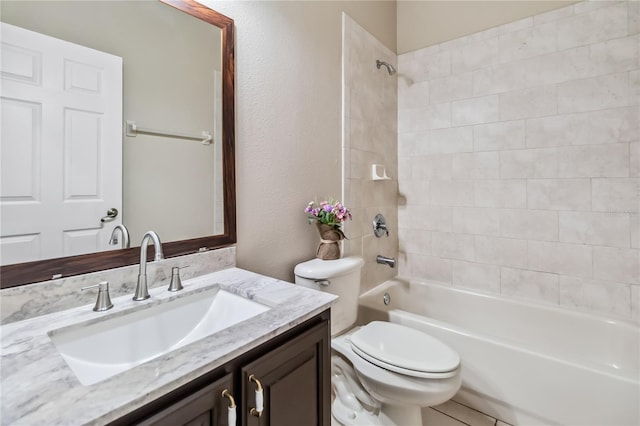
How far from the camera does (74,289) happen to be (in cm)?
86

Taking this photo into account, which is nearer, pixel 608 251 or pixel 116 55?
pixel 116 55

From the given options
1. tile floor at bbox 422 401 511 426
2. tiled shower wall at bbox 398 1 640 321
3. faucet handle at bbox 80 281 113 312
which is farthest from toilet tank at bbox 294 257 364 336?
tiled shower wall at bbox 398 1 640 321

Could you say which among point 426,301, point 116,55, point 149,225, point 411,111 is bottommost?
point 426,301

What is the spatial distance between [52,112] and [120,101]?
0.19 m

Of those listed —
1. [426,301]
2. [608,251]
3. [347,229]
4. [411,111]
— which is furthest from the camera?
[411,111]

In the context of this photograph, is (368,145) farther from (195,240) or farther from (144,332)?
(144,332)

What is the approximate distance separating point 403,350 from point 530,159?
1.50 metres

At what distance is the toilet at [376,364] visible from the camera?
1252 mm

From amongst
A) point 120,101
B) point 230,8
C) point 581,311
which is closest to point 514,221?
point 581,311

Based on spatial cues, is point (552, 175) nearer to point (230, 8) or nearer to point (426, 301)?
point (426, 301)

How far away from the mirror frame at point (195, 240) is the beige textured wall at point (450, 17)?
1718 mm

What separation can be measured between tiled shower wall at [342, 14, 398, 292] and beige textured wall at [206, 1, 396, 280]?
Result: 0.33 feet

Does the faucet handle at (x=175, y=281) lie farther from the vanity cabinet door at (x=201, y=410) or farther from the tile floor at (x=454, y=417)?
the tile floor at (x=454, y=417)

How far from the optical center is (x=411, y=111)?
2.45 metres
